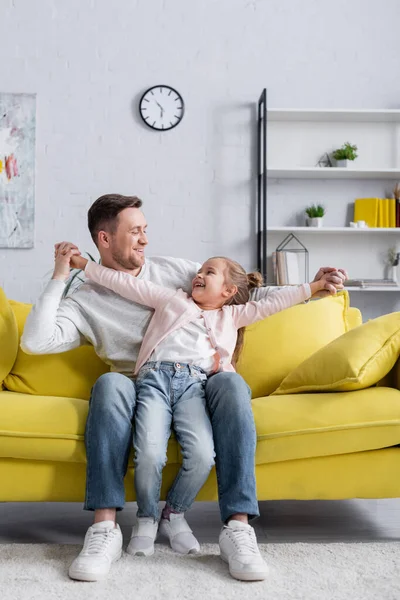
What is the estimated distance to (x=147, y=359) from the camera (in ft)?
6.94

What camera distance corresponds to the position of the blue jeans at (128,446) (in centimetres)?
182

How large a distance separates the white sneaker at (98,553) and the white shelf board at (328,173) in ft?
8.76

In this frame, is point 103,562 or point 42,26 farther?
point 42,26

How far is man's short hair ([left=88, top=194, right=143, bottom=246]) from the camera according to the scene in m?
2.33

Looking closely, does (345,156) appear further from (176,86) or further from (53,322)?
(53,322)

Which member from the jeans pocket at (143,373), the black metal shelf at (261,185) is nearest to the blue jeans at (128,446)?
the jeans pocket at (143,373)

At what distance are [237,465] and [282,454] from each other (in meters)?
0.16

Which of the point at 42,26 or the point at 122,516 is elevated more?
the point at 42,26

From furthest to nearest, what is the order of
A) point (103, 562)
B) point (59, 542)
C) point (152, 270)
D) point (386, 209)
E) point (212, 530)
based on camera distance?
point (386, 209), point (152, 270), point (212, 530), point (59, 542), point (103, 562)

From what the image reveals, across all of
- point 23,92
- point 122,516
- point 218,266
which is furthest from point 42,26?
point 122,516

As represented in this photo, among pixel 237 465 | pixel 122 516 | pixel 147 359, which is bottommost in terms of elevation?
pixel 122 516

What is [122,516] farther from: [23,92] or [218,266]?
[23,92]

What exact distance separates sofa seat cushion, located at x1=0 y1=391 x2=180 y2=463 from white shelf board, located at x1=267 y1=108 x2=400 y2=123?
8.54ft

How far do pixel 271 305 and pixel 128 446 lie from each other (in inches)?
26.1
